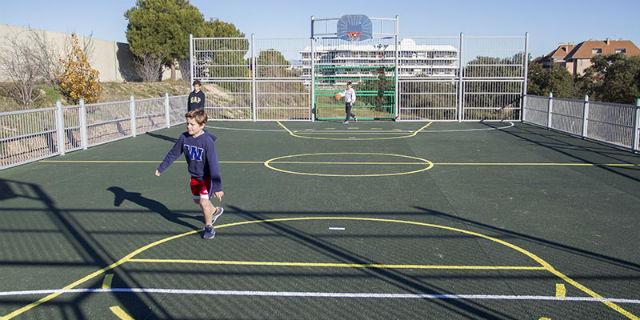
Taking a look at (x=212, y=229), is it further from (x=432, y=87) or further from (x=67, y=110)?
(x=432, y=87)

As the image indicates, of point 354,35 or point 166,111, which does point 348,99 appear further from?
point 166,111

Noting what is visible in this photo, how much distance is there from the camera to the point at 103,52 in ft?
114

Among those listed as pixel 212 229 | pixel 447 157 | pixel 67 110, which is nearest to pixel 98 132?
pixel 67 110

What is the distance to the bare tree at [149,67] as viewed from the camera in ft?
124

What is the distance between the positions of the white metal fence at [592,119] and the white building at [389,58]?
472 cm

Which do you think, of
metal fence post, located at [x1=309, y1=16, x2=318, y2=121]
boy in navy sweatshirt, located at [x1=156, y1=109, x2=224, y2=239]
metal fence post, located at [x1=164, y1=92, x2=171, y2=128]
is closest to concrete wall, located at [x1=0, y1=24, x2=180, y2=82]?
metal fence post, located at [x1=164, y1=92, x2=171, y2=128]

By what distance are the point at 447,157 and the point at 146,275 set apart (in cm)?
1047

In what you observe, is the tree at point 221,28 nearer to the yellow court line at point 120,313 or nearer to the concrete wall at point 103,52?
the concrete wall at point 103,52

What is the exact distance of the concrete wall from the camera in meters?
25.3

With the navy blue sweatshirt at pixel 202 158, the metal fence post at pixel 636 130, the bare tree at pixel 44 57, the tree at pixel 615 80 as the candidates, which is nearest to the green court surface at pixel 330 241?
the navy blue sweatshirt at pixel 202 158

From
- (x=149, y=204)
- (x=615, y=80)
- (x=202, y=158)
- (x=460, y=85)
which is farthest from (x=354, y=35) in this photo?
(x=615, y=80)

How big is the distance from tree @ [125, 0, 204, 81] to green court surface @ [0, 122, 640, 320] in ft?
81.4

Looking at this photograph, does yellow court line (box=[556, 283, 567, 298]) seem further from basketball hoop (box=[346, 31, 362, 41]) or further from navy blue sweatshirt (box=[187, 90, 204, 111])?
basketball hoop (box=[346, 31, 362, 41])

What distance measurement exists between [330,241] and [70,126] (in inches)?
460
